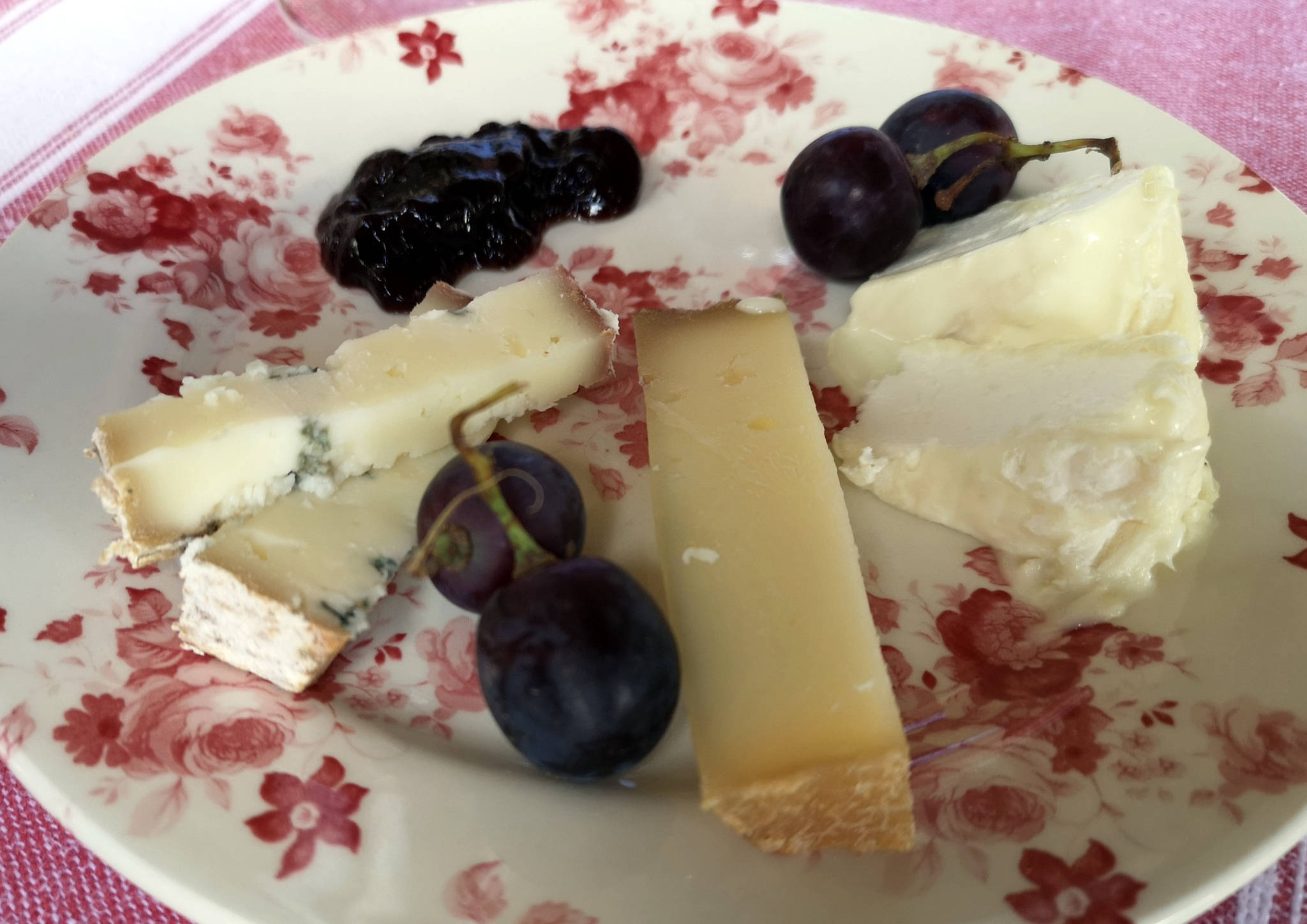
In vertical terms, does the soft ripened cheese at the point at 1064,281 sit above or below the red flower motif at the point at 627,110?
below

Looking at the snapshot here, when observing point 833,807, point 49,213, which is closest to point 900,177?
point 833,807

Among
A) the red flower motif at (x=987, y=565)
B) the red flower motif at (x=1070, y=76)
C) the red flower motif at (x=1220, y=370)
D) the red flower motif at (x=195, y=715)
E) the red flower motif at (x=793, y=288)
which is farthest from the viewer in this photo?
the red flower motif at (x=1070, y=76)

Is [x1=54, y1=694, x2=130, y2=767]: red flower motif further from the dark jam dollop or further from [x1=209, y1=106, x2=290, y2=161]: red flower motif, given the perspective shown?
[x1=209, y1=106, x2=290, y2=161]: red flower motif

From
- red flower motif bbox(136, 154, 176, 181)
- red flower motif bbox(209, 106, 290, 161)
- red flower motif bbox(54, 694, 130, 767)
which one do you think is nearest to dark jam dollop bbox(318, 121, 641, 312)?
red flower motif bbox(209, 106, 290, 161)

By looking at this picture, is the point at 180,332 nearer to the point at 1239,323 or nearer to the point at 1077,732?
the point at 1077,732

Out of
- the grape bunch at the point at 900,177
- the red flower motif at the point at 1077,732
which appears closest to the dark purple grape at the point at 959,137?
the grape bunch at the point at 900,177

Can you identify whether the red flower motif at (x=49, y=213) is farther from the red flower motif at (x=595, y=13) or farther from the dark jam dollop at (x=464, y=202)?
the red flower motif at (x=595, y=13)
